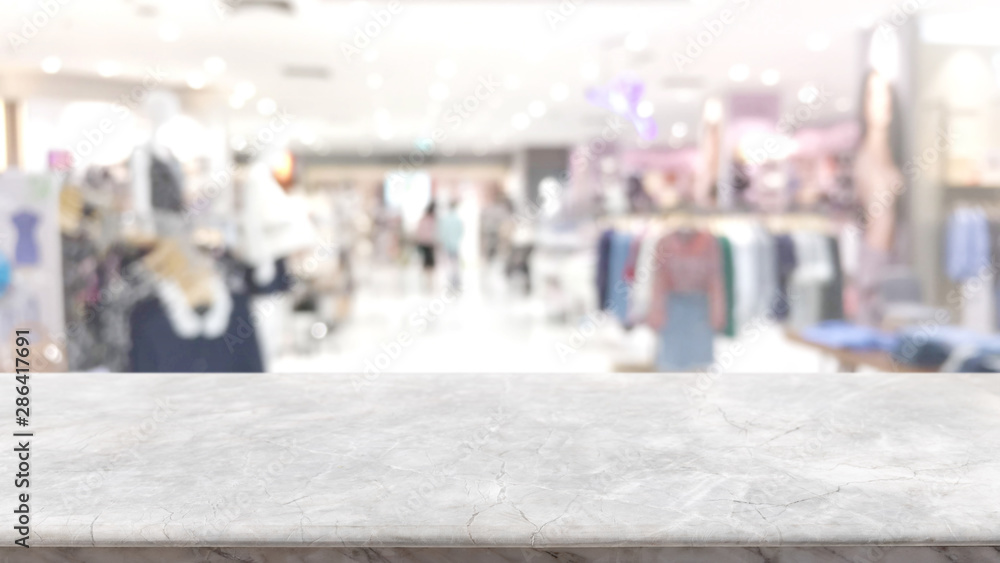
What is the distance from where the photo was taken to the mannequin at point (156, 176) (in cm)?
354

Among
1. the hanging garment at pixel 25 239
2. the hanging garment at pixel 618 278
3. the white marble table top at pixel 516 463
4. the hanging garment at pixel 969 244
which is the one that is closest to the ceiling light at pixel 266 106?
the hanging garment at pixel 618 278

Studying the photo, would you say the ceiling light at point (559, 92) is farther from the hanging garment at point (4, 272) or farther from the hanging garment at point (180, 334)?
the hanging garment at point (180, 334)

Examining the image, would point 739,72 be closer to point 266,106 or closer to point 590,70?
point 590,70

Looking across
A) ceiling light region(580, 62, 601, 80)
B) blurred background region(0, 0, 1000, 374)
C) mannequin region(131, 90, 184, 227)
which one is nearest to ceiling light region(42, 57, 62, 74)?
blurred background region(0, 0, 1000, 374)

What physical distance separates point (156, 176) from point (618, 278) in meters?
3.44

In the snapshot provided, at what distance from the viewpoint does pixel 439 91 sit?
39.9 ft

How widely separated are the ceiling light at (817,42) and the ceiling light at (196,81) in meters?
7.78

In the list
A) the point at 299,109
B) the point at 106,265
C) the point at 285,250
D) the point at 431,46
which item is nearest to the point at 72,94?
the point at 299,109

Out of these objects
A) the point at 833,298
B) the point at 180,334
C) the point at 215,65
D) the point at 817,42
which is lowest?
the point at 833,298

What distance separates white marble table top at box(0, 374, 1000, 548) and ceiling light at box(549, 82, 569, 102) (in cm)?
1075

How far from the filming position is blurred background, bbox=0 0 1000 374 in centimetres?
383

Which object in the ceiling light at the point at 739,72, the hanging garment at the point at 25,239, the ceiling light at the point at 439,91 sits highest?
the ceiling light at the point at 439,91

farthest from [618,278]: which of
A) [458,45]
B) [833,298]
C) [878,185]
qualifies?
[458,45]

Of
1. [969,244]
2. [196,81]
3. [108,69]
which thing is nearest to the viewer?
[969,244]
